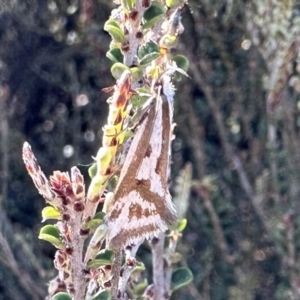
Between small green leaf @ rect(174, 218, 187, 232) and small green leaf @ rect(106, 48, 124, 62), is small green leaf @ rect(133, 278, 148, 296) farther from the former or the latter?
small green leaf @ rect(106, 48, 124, 62)

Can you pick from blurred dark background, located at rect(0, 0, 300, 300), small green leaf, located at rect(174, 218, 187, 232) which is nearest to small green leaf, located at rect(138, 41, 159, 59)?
small green leaf, located at rect(174, 218, 187, 232)

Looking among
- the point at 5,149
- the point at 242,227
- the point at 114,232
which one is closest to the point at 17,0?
the point at 5,149

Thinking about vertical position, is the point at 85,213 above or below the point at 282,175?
below

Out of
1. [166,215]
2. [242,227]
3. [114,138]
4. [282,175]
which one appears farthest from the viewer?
[242,227]

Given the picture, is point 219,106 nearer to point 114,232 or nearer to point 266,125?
point 266,125

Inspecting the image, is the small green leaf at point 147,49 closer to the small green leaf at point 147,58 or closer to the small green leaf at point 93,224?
the small green leaf at point 147,58

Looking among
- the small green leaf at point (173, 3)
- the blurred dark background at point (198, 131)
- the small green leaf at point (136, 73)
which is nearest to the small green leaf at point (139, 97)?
the small green leaf at point (136, 73)
